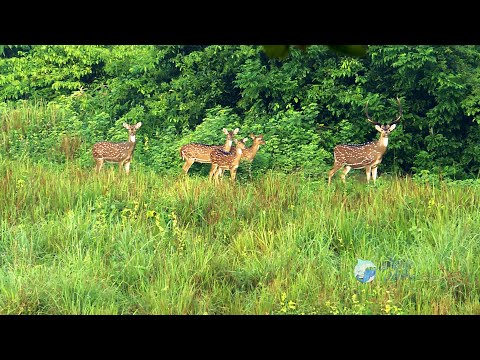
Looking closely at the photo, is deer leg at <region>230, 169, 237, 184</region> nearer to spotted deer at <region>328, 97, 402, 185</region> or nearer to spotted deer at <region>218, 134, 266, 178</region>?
spotted deer at <region>218, 134, 266, 178</region>

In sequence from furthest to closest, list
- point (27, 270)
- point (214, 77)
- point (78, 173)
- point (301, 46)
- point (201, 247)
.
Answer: point (214, 77), point (78, 173), point (201, 247), point (27, 270), point (301, 46)

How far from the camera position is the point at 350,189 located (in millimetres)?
8867

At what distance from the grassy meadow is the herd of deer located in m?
0.17

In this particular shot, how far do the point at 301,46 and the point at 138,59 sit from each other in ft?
32.3

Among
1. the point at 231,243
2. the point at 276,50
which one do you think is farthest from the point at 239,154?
the point at 276,50

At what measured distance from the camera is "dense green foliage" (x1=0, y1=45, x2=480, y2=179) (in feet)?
32.8

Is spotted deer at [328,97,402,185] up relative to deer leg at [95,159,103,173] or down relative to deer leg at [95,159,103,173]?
up

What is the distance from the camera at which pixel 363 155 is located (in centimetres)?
931

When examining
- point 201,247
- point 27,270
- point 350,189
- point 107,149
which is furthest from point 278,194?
point 27,270

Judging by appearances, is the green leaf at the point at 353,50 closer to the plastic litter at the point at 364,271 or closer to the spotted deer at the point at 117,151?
the plastic litter at the point at 364,271

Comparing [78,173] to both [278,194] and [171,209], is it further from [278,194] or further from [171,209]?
[278,194]

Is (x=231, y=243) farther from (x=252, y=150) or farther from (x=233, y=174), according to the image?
(x=252, y=150)

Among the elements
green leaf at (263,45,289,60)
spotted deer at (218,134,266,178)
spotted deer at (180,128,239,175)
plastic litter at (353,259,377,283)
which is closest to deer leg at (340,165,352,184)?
spotted deer at (218,134,266,178)

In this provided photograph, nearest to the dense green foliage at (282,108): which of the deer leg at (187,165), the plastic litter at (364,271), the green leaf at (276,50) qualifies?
the deer leg at (187,165)
